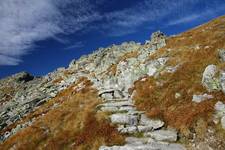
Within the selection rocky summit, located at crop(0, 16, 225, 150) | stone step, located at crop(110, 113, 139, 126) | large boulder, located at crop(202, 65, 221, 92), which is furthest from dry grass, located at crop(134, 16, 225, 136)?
stone step, located at crop(110, 113, 139, 126)

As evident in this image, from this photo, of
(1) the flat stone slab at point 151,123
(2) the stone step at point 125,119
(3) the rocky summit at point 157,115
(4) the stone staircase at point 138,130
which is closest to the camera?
(4) the stone staircase at point 138,130

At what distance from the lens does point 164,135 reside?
17172mm

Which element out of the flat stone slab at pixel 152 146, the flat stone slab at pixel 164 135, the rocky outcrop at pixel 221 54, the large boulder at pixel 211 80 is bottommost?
the flat stone slab at pixel 152 146

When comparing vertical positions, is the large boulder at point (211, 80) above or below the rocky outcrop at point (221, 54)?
below

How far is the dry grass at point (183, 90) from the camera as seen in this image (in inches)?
714

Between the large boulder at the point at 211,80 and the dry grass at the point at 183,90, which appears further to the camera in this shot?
the large boulder at the point at 211,80

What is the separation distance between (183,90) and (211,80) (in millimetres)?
2694

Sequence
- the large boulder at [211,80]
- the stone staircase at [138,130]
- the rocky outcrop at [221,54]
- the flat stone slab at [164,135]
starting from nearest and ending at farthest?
1. the stone staircase at [138,130]
2. the flat stone slab at [164,135]
3. the large boulder at [211,80]
4. the rocky outcrop at [221,54]

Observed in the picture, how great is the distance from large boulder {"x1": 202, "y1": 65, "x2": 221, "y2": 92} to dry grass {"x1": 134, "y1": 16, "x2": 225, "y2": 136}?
1.65 feet

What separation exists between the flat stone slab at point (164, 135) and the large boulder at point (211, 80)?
19.8 ft

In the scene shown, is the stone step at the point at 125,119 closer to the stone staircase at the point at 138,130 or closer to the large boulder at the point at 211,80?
the stone staircase at the point at 138,130

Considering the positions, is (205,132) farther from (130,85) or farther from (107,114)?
(130,85)

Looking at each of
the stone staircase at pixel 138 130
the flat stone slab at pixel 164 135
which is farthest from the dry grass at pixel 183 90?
the stone staircase at pixel 138 130

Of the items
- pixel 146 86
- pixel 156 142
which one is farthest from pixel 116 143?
pixel 146 86
